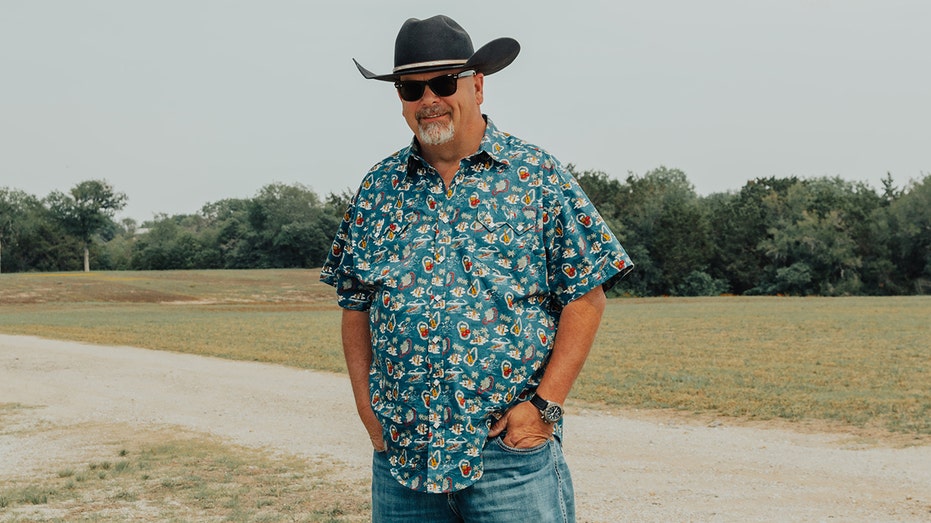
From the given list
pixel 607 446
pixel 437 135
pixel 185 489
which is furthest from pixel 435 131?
pixel 607 446

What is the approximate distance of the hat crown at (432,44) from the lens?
274 centimetres

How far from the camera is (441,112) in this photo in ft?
8.93

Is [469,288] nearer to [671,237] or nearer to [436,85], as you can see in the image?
[436,85]

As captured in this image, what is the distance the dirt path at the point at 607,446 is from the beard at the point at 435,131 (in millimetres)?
4276

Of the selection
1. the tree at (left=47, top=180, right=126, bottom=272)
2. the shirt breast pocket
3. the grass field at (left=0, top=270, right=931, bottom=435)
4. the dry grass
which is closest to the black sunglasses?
the shirt breast pocket

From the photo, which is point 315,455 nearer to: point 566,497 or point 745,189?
point 566,497

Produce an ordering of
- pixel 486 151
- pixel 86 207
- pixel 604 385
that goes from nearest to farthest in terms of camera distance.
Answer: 1. pixel 486 151
2. pixel 604 385
3. pixel 86 207

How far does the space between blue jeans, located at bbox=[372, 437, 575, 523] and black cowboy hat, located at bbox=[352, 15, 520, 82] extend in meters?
1.08

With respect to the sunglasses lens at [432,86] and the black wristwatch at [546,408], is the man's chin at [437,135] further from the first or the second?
the black wristwatch at [546,408]

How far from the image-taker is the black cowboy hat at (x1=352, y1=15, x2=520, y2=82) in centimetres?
271

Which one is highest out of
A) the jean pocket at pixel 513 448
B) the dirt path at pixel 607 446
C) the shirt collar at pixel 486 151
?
the shirt collar at pixel 486 151

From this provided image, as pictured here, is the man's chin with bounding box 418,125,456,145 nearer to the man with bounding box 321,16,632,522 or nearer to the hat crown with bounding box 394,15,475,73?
the man with bounding box 321,16,632,522

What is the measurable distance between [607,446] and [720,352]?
473 inches

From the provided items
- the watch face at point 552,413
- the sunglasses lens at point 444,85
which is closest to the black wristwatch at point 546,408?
the watch face at point 552,413
